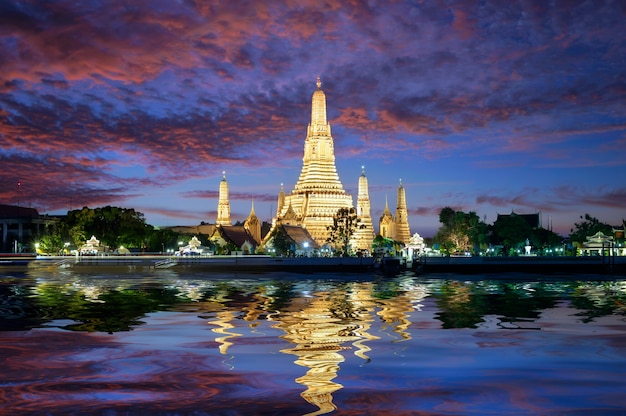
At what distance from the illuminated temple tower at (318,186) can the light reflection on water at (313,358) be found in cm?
9461

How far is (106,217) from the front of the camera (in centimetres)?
11031

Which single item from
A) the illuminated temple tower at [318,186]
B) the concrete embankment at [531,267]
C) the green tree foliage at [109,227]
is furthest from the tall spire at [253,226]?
the concrete embankment at [531,267]

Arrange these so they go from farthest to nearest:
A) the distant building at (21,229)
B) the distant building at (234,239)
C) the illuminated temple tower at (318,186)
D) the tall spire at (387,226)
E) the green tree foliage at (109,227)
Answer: the tall spire at (387,226) < the distant building at (21,229) < the illuminated temple tower at (318,186) < the distant building at (234,239) < the green tree foliage at (109,227)

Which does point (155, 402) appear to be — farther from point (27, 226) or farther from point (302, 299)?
point (27, 226)

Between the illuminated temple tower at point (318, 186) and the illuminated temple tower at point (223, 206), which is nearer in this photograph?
the illuminated temple tower at point (318, 186)

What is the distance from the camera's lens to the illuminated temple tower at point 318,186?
404ft

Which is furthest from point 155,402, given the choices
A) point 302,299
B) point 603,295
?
point 603,295

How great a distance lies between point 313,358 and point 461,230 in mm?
97939

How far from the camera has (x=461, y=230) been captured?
11006 cm

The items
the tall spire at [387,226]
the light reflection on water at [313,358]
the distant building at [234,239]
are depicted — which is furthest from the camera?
the tall spire at [387,226]

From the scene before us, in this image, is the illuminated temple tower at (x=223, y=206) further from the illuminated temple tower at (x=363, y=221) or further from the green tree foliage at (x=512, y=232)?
the green tree foliage at (x=512, y=232)

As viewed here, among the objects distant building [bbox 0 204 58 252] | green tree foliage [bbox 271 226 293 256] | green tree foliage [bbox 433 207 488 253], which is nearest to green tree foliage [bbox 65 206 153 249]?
green tree foliage [bbox 271 226 293 256]

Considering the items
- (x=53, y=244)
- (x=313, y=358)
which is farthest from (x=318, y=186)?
(x=313, y=358)

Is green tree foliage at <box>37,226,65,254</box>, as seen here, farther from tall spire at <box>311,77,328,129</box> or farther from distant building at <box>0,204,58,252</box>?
tall spire at <box>311,77,328,129</box>
